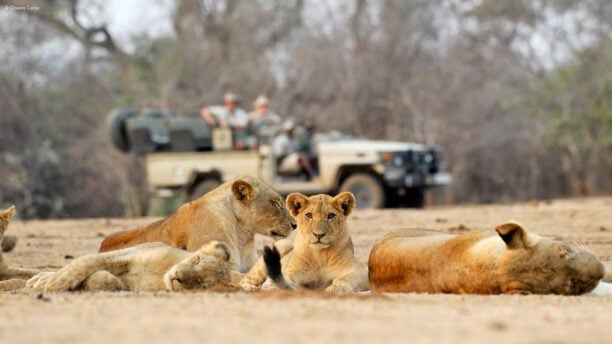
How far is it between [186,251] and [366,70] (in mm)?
19515

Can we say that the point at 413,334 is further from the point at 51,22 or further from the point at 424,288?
the point at 51,22

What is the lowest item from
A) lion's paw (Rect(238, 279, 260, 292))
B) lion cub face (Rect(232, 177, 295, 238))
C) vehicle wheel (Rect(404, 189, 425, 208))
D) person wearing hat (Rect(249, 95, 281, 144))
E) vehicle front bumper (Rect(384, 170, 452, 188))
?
vehicle wheel (Rect(404, 189, 425, 208))

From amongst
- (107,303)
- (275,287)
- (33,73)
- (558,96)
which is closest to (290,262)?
(275,287)

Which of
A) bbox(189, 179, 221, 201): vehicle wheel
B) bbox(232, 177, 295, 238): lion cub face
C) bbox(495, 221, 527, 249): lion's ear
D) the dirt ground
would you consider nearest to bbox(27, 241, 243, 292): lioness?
the dirt ground

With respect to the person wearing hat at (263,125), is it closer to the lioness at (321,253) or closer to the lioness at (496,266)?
the lioness at (321,253)

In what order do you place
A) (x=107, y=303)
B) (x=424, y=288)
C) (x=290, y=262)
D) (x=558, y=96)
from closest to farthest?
1. (x=107, y=303)
2. (x=424, y=288)
3. (x=290, y=262)
4. (x=558, y=96)

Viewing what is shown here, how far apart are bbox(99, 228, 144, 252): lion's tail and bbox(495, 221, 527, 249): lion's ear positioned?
2.26m

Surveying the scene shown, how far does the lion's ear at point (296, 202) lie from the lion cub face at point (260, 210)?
0.54 m

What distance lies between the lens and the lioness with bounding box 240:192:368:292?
5.84 m

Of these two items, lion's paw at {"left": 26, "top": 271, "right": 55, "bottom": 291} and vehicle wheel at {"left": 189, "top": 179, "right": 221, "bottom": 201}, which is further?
vehicle wheel at {"left": 189, "top": 179, "right": 221, "bottom": 201}

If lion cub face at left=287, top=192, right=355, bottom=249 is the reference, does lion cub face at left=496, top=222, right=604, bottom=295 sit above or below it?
below

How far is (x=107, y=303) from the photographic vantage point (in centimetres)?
479

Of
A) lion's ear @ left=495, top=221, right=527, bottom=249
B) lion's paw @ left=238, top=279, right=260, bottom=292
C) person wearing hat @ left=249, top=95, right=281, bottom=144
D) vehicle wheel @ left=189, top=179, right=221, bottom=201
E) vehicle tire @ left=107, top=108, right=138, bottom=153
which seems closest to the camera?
lion's ear @ left=495, top=221, right=527, bottom=249

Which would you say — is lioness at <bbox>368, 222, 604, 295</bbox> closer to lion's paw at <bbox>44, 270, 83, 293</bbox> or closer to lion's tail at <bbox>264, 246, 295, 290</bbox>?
lion's tail at <bbox>264, 246, 295, 290</bbox>
